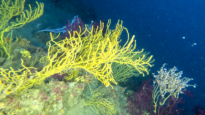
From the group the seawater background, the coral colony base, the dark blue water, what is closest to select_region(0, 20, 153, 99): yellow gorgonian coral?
the coral colony base

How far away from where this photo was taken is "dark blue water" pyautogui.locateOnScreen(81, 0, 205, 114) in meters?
22.3

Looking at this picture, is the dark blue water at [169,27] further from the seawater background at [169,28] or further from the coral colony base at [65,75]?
the coral colony base at [65,75]

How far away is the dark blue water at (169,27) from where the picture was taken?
2231 centimetres

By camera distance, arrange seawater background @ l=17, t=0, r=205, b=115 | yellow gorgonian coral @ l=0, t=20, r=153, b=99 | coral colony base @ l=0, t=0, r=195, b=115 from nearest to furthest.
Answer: yellow gorgonian coral @ l=0, t=20, r=153, b=99, coral colony base @ l=0, t=0, r=195, b=115, seawater background @ l=17, t=0, r=205, b=115

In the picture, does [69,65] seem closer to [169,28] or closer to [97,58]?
[97,58]

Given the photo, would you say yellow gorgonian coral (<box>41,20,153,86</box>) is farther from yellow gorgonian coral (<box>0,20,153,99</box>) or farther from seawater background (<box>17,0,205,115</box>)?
seawater background (<box>17,0,205,115</box>)

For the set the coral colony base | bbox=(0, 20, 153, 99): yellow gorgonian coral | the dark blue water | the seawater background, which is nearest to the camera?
bbox=(0, 20, 153, 99): yellow gorgonian coral

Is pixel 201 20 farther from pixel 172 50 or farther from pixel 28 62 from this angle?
pixel 28 62

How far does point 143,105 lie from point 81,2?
14574 millimetres

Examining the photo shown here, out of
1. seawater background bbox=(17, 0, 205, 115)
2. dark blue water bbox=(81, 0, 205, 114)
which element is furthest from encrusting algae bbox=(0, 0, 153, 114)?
dark blue water bbox=(81, 0, 205, 114)

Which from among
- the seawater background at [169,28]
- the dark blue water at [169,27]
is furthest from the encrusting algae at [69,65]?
the dark blue water at [169,27]

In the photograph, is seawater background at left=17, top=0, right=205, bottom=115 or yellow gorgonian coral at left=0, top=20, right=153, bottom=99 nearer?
yellow gorgonian coral at left=0, top=20, right=153, bottom=99

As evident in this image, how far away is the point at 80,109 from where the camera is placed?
2.96 m

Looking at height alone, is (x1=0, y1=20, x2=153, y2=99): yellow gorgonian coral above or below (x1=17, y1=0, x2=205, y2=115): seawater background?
below
